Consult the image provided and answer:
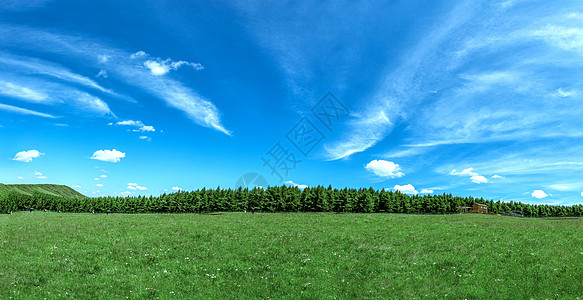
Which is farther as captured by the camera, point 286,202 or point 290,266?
point 286,202

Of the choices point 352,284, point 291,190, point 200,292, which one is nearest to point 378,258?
point 352,284

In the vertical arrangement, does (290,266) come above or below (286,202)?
below

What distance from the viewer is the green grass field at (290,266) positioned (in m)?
14.1

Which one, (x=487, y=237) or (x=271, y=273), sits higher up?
(x=487, y=237)

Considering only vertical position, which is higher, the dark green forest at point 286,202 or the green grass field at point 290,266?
the dark green forest at point 286,202

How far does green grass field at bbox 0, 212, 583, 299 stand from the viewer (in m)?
14.1

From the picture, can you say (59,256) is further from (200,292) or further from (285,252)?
(285,252)

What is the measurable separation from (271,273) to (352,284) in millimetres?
4389

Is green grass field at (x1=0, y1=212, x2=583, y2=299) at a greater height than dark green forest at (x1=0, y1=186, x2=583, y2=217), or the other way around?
dark green forest at (x1=0, y1=186, x2=583, y2=217)

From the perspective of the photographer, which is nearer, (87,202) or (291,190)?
(291,190)

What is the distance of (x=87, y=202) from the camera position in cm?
16900

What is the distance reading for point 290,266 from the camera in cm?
1744

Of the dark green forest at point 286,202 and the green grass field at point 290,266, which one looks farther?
the dark green forest at point 286,202

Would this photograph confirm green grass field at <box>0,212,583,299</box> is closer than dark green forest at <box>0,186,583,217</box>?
Yes
